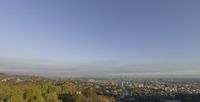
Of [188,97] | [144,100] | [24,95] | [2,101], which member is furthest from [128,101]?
[2,101]

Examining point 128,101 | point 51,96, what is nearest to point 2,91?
point 51,96

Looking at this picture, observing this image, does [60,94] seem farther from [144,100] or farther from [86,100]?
[144,100]

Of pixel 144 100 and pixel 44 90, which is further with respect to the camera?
pixel 144 100

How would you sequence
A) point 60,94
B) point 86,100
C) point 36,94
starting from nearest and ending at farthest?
1. point 86,100
2. point 36,94
3. point 60,94

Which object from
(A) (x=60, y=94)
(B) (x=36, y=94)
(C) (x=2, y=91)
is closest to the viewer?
(B) (x=36, y=94)

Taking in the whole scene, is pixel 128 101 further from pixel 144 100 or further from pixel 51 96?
pixel 51 96

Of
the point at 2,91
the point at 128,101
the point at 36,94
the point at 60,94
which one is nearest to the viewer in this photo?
the point at 36,94

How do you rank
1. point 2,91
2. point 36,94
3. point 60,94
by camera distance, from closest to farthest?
point 36,94 → point 2,91 → point 60,94

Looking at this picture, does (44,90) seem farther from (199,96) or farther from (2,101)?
(199,96)

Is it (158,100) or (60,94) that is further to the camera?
(158,100)
